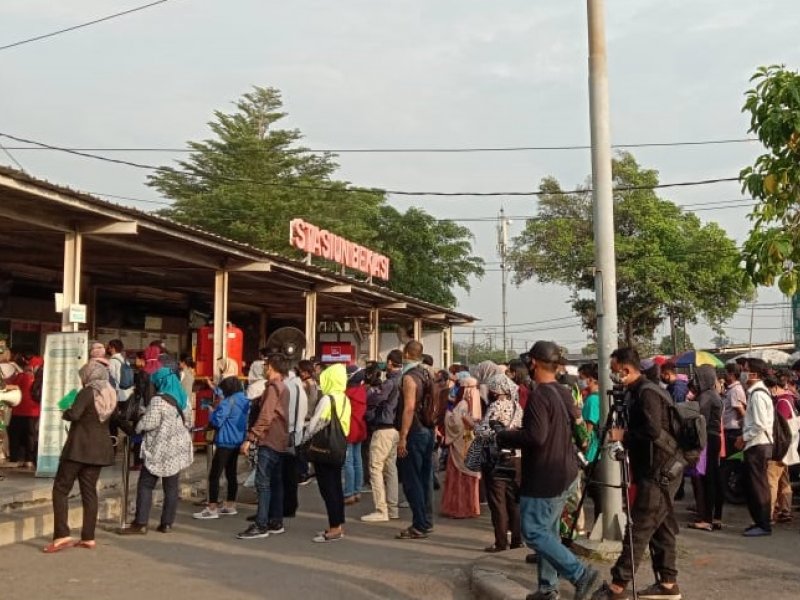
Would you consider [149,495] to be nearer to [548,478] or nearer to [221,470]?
[221,470]

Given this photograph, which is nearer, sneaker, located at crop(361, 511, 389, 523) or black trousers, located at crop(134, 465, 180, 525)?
black trousers, located at crop(134, 465, 180, 525)

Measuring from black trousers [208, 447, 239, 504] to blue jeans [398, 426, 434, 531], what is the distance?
7.24ft

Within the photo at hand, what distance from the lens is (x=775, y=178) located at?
7621 mm

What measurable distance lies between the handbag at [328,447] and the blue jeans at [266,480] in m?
0.45

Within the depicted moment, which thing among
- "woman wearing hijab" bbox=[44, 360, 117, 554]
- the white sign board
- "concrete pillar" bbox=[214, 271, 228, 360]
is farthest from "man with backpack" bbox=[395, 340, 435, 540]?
"concrete pillar" bbox=[214, 271, 228, 360]

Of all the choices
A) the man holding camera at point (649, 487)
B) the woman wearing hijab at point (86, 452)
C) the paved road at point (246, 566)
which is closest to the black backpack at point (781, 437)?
the paved road at point (246, 566)

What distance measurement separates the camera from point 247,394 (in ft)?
35.0

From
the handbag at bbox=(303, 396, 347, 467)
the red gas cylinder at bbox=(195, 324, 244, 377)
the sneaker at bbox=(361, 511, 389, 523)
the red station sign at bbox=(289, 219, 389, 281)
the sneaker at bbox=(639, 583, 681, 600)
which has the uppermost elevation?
the red station sign at bbox=(289, 219, 389, 281)

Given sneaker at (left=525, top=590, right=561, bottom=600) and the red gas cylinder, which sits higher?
the red gas cylinder

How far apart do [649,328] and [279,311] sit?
22.6 m

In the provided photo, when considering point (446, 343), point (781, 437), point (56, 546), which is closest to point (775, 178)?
point (781, 437)

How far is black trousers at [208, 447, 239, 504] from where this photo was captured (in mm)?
10133

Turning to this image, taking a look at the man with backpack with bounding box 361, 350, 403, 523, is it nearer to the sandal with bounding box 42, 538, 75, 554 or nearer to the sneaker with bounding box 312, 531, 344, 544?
the sneaker with bounding box 312, 531, 344, 544

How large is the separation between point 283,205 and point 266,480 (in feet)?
91.7
